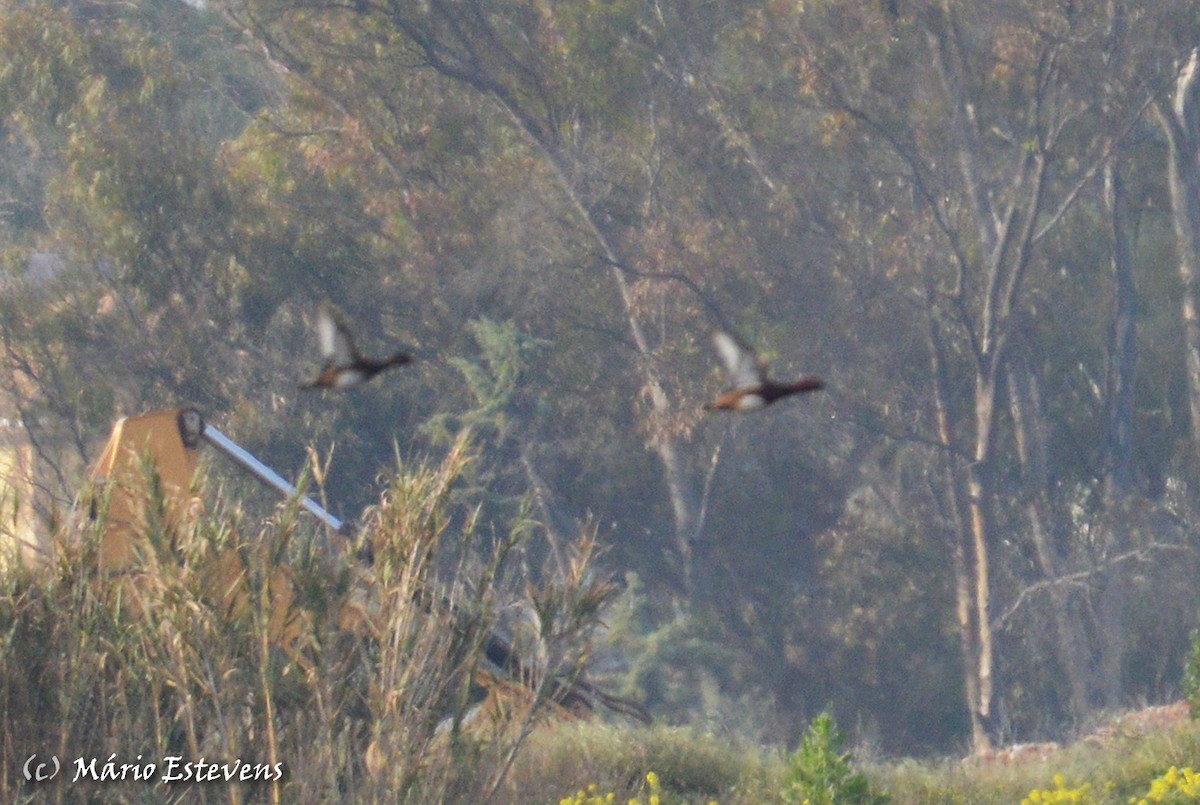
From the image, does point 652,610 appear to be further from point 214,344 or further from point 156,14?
point 156,14

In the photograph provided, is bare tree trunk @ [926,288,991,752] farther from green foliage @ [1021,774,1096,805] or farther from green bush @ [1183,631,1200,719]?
green foliage @ [1021,774,1096,805]

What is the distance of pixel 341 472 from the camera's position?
763 inches

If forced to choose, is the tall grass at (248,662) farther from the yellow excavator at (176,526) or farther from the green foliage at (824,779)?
the green foliage at (824,779)

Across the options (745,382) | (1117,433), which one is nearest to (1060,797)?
(745,382)

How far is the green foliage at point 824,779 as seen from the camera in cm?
701

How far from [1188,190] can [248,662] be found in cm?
1653

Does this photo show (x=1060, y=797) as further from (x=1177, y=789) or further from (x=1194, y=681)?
(x=1194, y=681)

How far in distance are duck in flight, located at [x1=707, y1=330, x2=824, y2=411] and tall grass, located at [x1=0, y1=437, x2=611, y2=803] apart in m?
1.50

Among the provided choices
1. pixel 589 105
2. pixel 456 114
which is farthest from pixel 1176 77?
pixel 456 114

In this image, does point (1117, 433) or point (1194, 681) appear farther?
point (1117, 433)

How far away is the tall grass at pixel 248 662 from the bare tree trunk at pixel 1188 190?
588 inches

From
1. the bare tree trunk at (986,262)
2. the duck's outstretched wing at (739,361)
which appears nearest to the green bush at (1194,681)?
the duck's outstretched wing at (739,361)

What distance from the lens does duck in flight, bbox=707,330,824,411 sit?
15.0ft

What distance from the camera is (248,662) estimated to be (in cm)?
582
